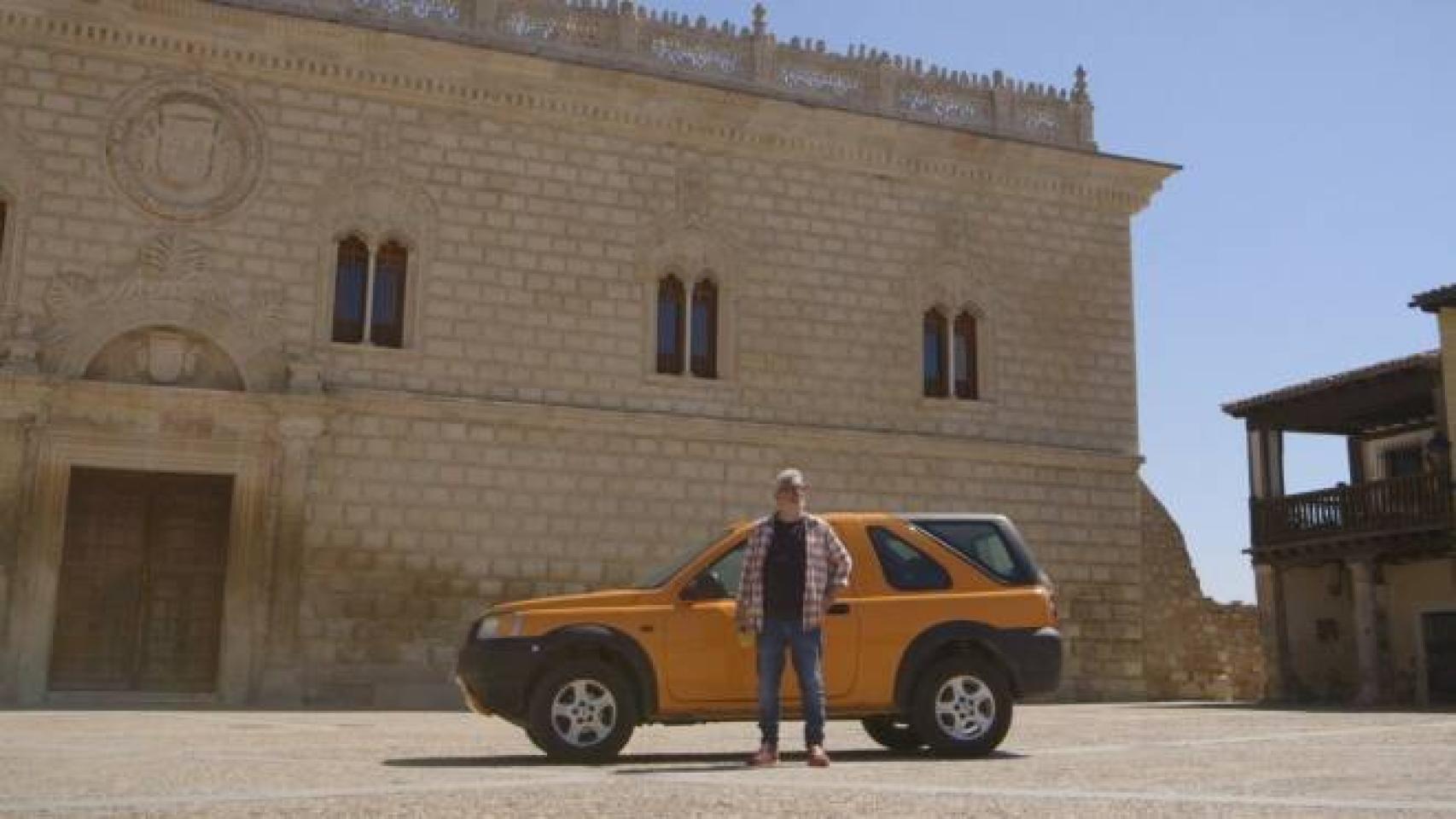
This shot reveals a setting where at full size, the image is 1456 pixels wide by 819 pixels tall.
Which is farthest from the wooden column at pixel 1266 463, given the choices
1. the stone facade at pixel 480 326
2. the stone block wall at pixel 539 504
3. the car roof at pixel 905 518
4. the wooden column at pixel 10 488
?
the wooden column at pixel 10 488

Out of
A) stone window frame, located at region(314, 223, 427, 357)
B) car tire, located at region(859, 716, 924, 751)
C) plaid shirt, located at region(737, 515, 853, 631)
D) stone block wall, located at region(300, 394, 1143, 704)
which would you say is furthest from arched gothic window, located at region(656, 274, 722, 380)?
plaid shirt, located at region(737, 515, 853, 631)

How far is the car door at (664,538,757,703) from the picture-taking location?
8180mm

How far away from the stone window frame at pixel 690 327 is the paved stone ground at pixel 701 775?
7.43 m

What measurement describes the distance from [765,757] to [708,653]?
109 cm

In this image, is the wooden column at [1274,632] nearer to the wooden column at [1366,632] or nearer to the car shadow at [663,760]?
the wooden column at [1366,632]

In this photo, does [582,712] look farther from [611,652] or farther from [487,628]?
[487,628]

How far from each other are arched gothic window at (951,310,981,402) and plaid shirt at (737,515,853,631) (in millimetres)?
12402

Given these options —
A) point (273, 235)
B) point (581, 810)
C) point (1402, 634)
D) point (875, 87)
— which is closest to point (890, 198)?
point (875, 87)

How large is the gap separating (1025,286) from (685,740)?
12142 mm

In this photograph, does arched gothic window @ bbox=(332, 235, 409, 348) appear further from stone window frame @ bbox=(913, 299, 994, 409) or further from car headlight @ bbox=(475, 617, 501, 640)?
car headlight @ bbox=(475, 617, 501, 640)

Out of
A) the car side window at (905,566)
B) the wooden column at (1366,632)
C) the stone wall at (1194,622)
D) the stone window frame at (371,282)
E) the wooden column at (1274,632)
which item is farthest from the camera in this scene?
the stone wall at (1194,622)

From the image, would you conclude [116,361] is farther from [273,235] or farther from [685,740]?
[685,740]

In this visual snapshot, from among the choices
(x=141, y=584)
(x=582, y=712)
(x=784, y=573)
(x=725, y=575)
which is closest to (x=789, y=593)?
(x=784, y=573)

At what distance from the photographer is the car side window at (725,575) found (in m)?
8.34
